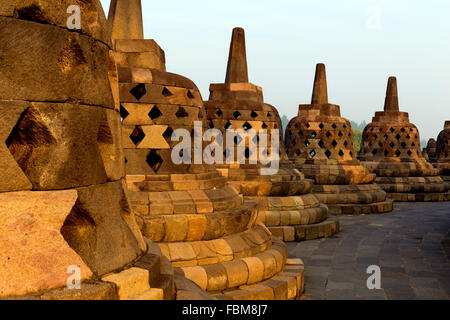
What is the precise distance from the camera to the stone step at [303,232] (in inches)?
374

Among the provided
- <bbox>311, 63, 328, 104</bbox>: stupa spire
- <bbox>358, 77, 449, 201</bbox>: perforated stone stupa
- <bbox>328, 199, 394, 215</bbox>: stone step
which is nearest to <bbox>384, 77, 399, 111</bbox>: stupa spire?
<bbox>358, 77, 449, 201</bbox>: perforated stone stupa

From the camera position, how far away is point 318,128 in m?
14.3

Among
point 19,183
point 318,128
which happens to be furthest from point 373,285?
point 318,128

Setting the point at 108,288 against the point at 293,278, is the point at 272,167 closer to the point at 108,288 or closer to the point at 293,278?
the point at 293,278

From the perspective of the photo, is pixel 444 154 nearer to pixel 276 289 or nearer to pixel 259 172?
pixel 259 172

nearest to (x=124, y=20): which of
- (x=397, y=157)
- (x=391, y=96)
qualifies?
(x=397, y=157)

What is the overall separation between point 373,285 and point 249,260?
80.3 inches

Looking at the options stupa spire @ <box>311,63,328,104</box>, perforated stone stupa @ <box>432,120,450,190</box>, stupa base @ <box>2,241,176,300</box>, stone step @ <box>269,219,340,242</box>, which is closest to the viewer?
stupa base @ <box>2,241,176,300</box>

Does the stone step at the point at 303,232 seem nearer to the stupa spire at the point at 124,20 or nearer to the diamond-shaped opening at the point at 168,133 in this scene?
the diamond-shaped opening at the point at 168,133

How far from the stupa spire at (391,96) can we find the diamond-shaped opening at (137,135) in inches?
553

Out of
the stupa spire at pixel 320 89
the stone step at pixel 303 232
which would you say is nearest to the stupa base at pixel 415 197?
the stupa spire at pixel 320 89

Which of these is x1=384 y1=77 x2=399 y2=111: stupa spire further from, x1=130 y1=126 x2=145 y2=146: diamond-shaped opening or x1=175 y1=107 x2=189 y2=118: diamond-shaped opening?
x1=130 y1=126 x2=145 y2=146: diamond-shaped opening

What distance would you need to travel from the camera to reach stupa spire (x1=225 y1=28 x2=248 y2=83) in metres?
10.9

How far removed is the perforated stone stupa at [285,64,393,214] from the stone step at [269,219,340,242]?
3145 mm
